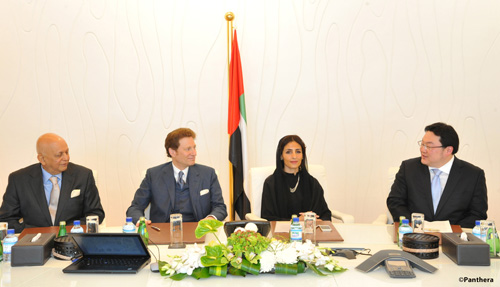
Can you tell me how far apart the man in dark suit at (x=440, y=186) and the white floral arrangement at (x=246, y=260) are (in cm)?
181

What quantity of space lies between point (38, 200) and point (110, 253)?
5.77ft

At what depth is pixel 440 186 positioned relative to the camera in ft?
13.9

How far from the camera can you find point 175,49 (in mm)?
5504

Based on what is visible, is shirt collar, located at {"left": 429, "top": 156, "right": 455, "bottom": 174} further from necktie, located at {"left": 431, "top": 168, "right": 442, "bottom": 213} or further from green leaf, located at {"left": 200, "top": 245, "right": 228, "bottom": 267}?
green leaf, located at {"left": 200, "top": 245, "right": 228, "bottom": 267}

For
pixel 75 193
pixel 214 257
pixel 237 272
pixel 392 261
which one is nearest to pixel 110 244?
pixel 214 257

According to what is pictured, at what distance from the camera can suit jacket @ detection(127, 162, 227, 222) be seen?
4.34 metres

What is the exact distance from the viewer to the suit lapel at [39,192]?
424 centimetres

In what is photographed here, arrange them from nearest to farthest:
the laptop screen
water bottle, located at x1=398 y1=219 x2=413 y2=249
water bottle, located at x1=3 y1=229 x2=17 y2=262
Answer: the laptop screen
water bottle, located at x1=3 y1=229 x2=17 y2=262
water bottle, located at x1=398 y1=219 x2=413 y2=249

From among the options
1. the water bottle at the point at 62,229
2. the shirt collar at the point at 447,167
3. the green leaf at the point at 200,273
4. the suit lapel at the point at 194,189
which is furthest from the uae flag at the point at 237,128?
the green leaf at the point at 200,273

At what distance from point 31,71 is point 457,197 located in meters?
4.38

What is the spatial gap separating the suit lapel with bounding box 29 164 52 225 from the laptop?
1601 mm

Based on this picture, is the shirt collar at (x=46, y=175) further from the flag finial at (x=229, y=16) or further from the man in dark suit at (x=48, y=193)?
the flag finial at (x=229, y=16)

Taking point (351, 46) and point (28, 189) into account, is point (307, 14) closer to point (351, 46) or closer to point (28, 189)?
point (351, 46)

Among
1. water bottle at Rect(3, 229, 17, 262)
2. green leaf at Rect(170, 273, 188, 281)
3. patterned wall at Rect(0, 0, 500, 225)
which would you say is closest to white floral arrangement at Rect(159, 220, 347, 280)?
green leaf at Rect(170, 273, 188, 281)
